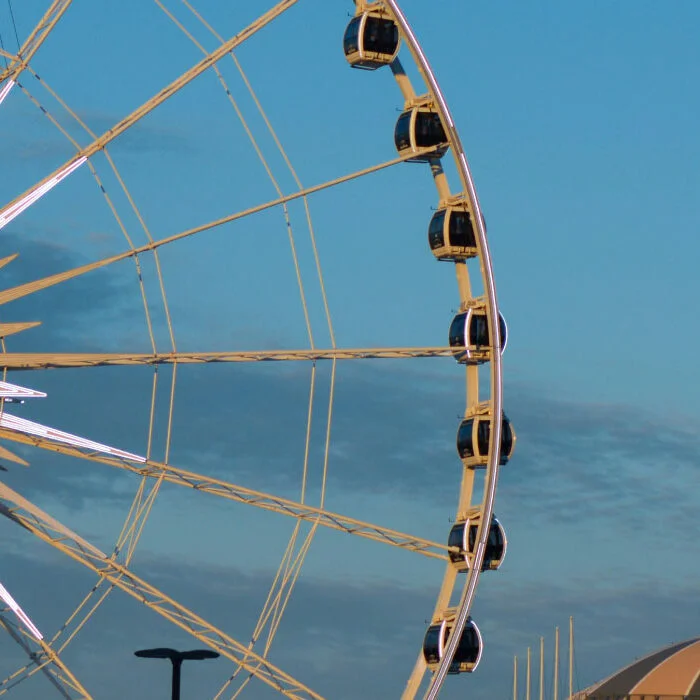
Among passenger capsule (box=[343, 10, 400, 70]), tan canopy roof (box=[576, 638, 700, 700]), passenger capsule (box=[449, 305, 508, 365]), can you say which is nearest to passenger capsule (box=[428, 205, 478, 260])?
passenger capsule (box=[449, 305, 508, 365])

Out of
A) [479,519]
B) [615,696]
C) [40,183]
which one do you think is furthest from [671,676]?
[40,183]

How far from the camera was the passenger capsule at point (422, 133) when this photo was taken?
48781 mm

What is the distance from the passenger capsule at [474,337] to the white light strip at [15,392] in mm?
10306

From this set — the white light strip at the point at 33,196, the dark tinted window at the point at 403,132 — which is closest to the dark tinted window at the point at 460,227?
the dark tinted window at the point at 403,132

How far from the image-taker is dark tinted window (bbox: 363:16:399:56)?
4888 cm

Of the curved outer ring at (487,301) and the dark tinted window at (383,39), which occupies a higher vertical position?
the dark tinted window at (383,39)

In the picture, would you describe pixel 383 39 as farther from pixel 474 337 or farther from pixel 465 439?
Answer: pixel 465 439

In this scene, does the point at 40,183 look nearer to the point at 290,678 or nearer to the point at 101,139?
the point at 101,139

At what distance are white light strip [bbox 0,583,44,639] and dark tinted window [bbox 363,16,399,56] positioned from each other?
50.7 ft

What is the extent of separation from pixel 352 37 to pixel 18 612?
15.9m

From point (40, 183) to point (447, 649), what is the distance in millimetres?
14320

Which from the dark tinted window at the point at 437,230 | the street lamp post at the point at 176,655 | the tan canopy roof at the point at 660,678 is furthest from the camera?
the tan canopy roof at the point at 660,678

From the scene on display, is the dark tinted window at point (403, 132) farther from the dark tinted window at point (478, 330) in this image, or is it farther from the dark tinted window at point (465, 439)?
the dark tinted window at point (465, 439)

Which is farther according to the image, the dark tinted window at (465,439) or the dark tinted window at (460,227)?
the dark tinted window at (460,227)
